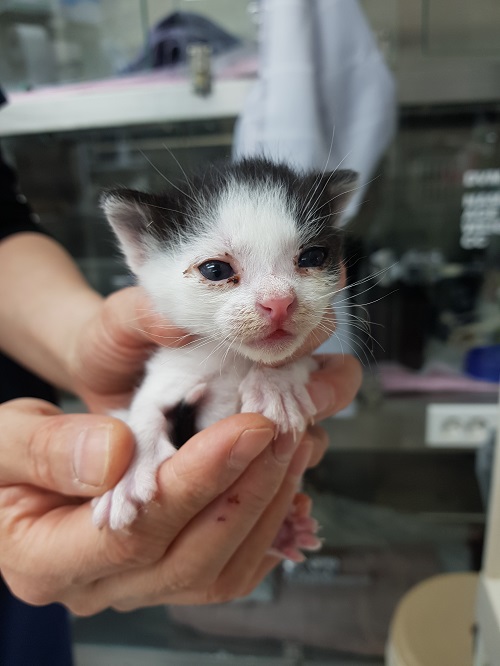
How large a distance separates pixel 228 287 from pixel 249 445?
0.59ft

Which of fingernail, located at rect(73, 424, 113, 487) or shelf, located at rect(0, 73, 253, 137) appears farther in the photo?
shelf, located at rect(0, 73, 253, 137)

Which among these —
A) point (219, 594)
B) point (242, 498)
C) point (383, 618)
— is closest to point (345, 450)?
point (383, 618)

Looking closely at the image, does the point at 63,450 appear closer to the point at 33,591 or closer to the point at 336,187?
the point at 33,591

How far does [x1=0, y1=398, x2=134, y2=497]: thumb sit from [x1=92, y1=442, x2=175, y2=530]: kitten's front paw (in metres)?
0.01

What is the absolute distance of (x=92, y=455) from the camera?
60cm

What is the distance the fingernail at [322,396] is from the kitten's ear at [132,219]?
0.29 meters

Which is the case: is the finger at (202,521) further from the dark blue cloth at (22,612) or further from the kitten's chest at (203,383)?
the dark blue cloth at (22,612)

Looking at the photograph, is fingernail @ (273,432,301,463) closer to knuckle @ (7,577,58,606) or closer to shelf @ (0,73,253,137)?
knuckle @ (7,577,58,606)

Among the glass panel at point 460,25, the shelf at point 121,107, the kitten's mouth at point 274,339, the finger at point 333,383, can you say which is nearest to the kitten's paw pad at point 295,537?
the finger at point 333,383

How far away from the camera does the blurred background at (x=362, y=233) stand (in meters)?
1.31

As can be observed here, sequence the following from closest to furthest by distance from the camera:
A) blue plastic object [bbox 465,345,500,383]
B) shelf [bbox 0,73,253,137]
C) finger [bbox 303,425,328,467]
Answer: finger [bbox 303,425,328,467]
shelf [bbox 0,73,253,137]
blue plastic object [bbox 465,345,500,383]

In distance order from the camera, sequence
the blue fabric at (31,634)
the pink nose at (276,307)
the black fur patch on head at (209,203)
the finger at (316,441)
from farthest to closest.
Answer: the blue fabric at (31,634) → the finger at (316,441) → the black fur patch on head at (209,203) → the pink nose at (276,307)

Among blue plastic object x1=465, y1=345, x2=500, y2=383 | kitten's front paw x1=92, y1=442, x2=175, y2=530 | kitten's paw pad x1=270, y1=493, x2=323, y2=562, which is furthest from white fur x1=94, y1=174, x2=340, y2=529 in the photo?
blue plastic object x1=465, y1=345, x2=500, y2=383

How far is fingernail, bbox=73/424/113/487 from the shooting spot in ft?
1.95
